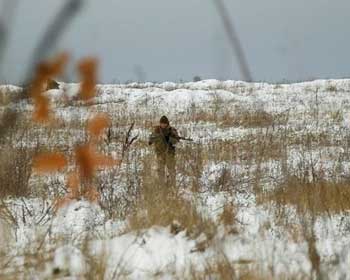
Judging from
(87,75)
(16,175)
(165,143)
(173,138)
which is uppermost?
(173,138)

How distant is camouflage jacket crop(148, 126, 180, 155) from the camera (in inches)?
335

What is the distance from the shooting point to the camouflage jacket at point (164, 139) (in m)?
8.52

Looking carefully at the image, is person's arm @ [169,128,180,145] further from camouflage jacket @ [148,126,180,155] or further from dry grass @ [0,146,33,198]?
dry grass @ [0,146,33,198]

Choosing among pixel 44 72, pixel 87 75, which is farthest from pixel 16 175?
pixel 44 72

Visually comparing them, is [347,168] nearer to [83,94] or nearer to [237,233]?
[237,233]

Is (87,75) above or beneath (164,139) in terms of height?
beneath

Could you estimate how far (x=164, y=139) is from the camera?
348 inches

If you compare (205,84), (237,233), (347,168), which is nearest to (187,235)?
(237,233)

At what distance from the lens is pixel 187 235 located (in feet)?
10.8

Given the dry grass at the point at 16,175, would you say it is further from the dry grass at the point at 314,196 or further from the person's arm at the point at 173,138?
the person's arm at the point at 173,138

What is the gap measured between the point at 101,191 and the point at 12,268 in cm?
285

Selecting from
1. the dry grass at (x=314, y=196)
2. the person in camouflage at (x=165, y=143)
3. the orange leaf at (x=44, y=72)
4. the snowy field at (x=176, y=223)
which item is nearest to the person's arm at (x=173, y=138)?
the person in camouflage at (x=165, y=143)

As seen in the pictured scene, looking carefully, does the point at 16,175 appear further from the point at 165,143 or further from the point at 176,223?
the point at 176,223

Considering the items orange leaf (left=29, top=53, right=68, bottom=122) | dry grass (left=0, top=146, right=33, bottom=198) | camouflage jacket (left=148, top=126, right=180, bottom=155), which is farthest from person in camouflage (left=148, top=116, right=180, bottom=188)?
orange leaf (left=29, top=53, right=68, bottom=122)
